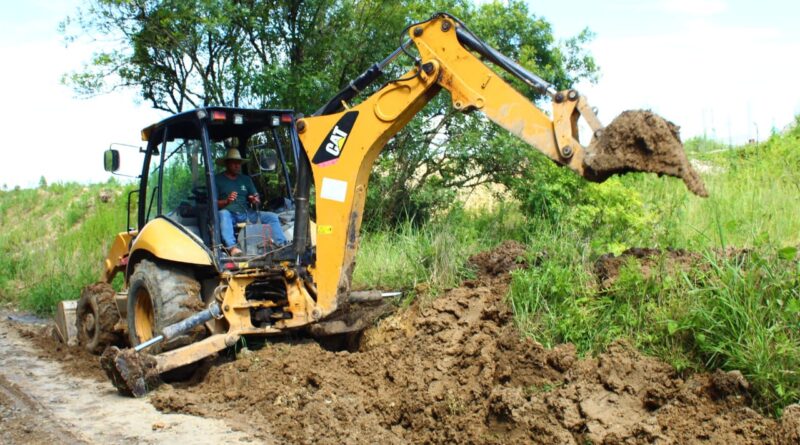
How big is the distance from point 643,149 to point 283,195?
14.2 ft

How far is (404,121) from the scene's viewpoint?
695cm

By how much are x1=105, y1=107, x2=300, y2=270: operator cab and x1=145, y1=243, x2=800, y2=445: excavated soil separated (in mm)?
1094

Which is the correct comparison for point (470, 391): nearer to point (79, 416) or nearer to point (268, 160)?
point (79, 416)

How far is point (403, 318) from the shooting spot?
7664mm

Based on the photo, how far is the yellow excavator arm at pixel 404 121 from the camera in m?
5.78

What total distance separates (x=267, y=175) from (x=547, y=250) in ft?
11.8

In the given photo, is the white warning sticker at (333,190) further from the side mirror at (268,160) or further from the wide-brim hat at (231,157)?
the wide-brim hat at (231,157)

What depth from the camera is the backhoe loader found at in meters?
6.22

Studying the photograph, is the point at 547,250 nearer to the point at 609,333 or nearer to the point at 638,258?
the point at 638,258

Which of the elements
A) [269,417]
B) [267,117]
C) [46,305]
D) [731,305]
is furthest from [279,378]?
[46,305]

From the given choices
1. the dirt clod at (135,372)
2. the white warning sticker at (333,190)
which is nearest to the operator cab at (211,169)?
the white warning sticker at (333,190)

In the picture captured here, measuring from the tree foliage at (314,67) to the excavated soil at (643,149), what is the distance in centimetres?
564

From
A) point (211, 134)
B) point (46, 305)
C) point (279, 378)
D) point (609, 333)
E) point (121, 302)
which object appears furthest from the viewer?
point (46, 305)

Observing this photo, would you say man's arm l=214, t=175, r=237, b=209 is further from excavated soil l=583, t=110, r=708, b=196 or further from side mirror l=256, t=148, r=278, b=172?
excavated soil l=583, t=110, r=708, b=196
